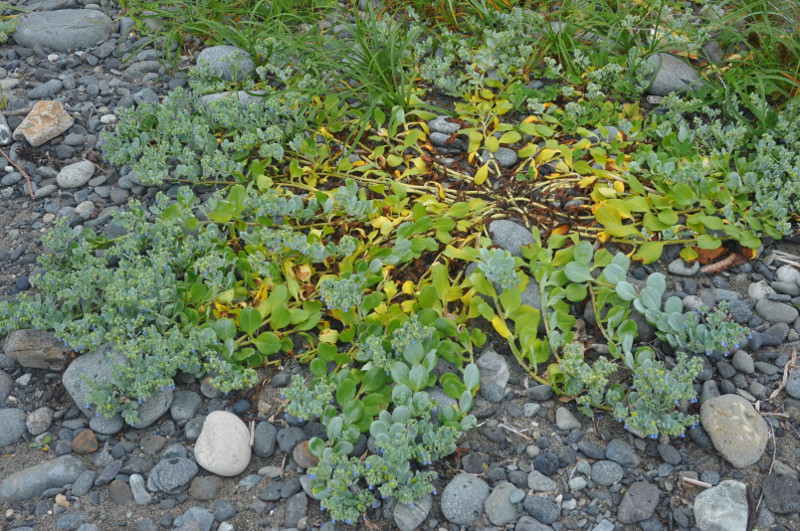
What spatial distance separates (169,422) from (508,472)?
133 centimetres

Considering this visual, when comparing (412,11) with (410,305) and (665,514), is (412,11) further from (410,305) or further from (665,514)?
(665,514)

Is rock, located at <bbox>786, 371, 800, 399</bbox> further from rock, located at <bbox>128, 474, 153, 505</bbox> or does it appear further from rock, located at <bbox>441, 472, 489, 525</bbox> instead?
rock, located at <bbox>128, 474, 153, 505</bbox>

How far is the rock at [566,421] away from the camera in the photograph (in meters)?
2.82

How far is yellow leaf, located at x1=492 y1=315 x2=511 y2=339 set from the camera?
301 cm

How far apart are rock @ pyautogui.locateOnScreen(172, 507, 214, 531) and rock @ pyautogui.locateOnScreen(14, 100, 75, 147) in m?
2.55

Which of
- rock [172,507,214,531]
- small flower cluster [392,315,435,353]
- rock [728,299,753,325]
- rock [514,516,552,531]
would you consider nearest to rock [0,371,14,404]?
rock [172,507,214,531]

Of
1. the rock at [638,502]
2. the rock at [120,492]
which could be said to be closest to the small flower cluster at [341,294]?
the rock at [120,492]

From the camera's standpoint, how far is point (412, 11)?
452 cm

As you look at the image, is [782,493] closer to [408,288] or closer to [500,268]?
[500,268]

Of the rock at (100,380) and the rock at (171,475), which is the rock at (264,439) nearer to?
the rock at (171,475)

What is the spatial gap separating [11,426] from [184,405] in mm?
660

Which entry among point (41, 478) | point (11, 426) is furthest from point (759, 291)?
point (11, 426)

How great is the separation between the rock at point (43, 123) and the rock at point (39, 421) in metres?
1.86

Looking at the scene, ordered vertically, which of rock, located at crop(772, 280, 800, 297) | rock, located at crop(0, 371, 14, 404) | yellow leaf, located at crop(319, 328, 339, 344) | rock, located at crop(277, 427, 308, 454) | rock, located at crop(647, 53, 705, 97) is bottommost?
rock, located at crop(0, 371, 14, 404)
